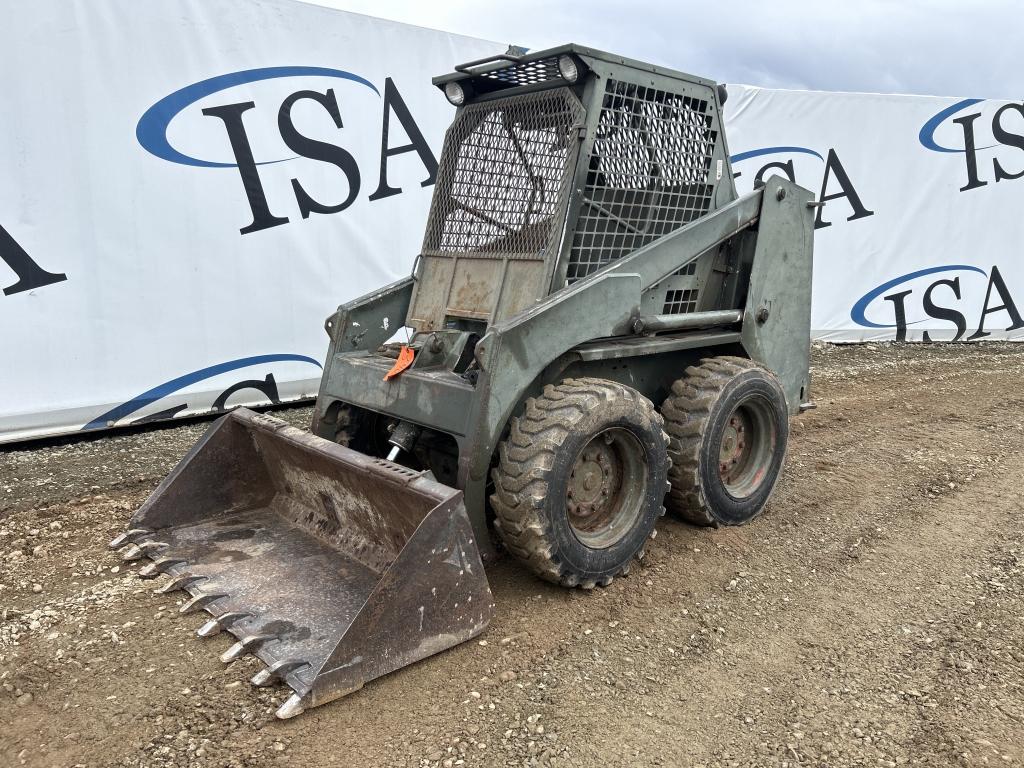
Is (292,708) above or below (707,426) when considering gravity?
below

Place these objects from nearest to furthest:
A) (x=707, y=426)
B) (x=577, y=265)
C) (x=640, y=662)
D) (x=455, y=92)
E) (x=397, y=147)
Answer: (x=640, y=662) < (x=577, y=265) < (x=707, y=426) < (x=455, y=92) < (x=397, y=147)

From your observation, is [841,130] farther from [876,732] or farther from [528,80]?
[876,732]

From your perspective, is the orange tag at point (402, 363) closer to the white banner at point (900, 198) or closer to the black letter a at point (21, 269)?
the black letter a at point (21, 269)

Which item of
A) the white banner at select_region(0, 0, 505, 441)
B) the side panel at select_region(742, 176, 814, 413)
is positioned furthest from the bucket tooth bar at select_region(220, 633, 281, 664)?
the white banner at select_region(0, 0, 505, 441)

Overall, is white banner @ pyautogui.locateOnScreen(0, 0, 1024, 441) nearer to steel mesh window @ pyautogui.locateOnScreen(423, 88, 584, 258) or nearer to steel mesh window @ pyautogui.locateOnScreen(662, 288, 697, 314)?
steel mesh window @ pyautogui.locateOnScreen(423, 88, 584, 258)

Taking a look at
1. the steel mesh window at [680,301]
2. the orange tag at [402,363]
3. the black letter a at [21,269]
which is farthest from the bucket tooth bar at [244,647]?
the black letter a at [21,269]

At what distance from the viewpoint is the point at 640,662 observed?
288 centimetres

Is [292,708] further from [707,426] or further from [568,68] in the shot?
[568,68]

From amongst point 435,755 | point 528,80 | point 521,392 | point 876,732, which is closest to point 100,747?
point 435,755

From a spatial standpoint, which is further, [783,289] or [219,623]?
[783,289]

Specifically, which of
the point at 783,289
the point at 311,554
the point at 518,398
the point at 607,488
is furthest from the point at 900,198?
the point at 311,554

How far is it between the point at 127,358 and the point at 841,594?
5101mm

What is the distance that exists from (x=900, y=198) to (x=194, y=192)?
840 centimetres

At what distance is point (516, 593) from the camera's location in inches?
131
